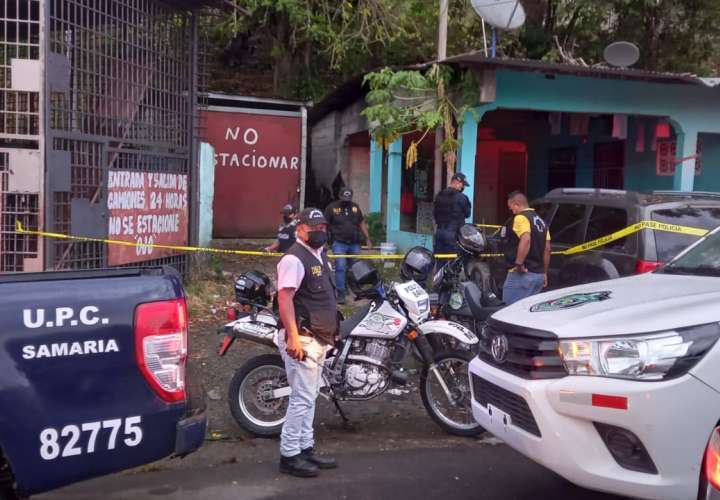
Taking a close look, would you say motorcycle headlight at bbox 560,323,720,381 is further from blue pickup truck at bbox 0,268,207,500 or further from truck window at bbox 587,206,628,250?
truck window at bbox 587,206,628,250

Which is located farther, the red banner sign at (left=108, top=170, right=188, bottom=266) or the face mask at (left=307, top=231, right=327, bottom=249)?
the red banner sign at (left=108, top=170, right=188, bottom=266)

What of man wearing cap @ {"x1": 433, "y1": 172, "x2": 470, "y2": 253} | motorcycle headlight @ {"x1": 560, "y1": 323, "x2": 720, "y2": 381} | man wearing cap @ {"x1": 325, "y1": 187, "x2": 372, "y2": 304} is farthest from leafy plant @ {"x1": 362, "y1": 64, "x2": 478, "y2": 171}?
motorcycle headlight @ {"x1": 560, "y1": 323, "x2": 720, "y2": 381}

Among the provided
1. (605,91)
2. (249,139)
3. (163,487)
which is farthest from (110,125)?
(605,91)

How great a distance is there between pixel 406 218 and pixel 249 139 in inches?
144

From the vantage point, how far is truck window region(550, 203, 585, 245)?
306 inches

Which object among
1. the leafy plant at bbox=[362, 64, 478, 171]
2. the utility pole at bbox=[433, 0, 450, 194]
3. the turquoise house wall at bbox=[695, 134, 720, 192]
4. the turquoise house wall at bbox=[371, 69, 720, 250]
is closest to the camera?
the leafy plant at bbox=[362, 64, 478, 171]

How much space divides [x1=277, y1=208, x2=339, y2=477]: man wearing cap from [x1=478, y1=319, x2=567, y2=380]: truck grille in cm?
112

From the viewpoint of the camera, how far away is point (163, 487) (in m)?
4.61

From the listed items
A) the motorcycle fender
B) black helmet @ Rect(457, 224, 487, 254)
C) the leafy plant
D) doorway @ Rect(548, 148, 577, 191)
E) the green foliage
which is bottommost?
the motorcycle fender

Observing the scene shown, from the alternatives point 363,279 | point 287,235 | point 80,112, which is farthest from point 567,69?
point 80,112

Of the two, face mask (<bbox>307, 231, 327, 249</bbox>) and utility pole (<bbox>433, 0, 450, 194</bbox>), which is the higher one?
utility pole (<bbox>433, 0, 450, 194</bbox>)

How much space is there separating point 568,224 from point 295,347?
4.42 metres

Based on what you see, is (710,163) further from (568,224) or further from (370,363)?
(370,363)

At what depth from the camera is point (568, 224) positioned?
798 centimetres
